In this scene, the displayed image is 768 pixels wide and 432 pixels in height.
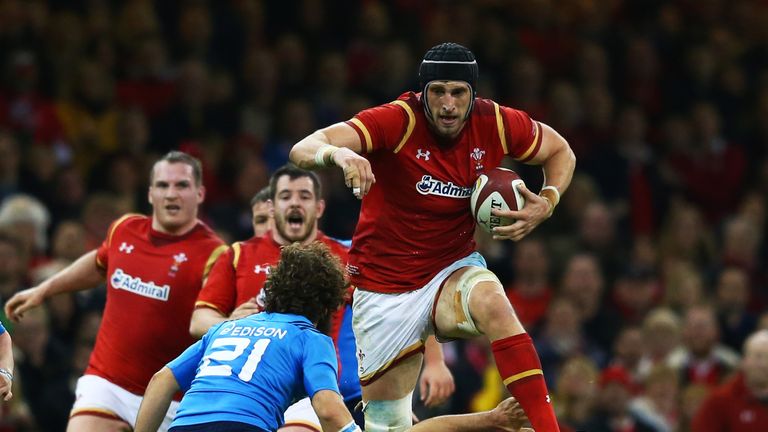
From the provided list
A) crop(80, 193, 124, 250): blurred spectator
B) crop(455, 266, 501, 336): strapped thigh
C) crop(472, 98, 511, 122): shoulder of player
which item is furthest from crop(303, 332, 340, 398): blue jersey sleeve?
crop(80, 193, 124, 250): blurred spectator

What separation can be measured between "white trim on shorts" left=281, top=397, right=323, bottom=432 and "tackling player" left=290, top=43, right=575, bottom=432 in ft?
1.39

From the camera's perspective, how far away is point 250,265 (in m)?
8.38

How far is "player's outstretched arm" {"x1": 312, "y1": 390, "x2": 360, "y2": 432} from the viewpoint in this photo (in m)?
6.37

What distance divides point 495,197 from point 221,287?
2.00 metres

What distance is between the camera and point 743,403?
10719mm

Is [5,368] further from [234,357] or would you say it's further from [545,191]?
[545,191]

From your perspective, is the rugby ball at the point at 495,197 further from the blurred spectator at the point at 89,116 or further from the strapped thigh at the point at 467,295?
the blurred spectator at the point at 89,116

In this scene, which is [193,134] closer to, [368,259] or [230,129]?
[230,129]

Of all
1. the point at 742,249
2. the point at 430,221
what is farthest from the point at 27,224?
the point at 742,249

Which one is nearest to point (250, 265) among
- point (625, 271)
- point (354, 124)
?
point (354, 124)

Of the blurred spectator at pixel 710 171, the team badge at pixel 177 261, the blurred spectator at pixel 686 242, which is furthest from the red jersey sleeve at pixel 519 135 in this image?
the blurred spectator at pixel 710 171

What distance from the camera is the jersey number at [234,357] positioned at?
6.51 m

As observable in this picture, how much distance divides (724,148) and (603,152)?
179cm

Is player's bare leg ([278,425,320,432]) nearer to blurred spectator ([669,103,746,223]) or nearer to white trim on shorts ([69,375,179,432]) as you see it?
white trim on shorts ([69,375,179,432])
